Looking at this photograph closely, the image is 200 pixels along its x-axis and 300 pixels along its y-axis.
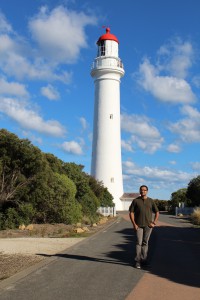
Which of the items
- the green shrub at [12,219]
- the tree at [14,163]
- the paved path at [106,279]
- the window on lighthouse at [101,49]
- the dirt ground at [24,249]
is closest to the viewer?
the paved path at [106,279]

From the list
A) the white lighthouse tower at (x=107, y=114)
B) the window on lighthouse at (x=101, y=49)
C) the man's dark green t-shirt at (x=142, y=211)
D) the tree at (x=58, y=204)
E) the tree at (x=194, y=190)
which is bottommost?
the man's dark green t-shirt at (x=142, y=211)

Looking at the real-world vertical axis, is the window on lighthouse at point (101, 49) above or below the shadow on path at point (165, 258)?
above

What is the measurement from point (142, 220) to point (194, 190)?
39401mm

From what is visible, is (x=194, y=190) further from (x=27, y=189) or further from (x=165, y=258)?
(x=165, y=258)

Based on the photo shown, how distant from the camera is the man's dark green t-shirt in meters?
9.99

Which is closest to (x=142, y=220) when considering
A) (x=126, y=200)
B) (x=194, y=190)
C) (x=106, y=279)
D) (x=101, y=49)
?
(x=106, y=279)

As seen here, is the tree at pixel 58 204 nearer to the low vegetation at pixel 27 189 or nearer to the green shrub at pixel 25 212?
the low vegetation at pixel 27 189

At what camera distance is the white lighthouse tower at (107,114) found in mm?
52188

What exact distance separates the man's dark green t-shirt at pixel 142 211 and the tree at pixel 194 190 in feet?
124

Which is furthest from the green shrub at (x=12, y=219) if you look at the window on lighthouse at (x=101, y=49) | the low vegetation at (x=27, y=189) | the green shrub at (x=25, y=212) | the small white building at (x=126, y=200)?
the small white building at (x=126, y=200)

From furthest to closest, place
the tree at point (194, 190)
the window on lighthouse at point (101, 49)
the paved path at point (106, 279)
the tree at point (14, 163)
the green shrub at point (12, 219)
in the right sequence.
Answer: the window on lighthouse at point (101, 49), the tree at point (194, 190), the tree at point (14, 163), the green shrub at point (12, 219), the paved path at point (106, 279)

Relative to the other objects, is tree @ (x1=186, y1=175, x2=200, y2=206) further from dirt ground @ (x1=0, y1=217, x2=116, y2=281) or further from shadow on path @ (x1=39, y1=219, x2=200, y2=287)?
shadow on path @ (x1=39, y1=219, x2=200, y2=287)

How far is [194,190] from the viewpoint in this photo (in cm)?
4803

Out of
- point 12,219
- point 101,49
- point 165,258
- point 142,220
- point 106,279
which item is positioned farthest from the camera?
point 101,49
